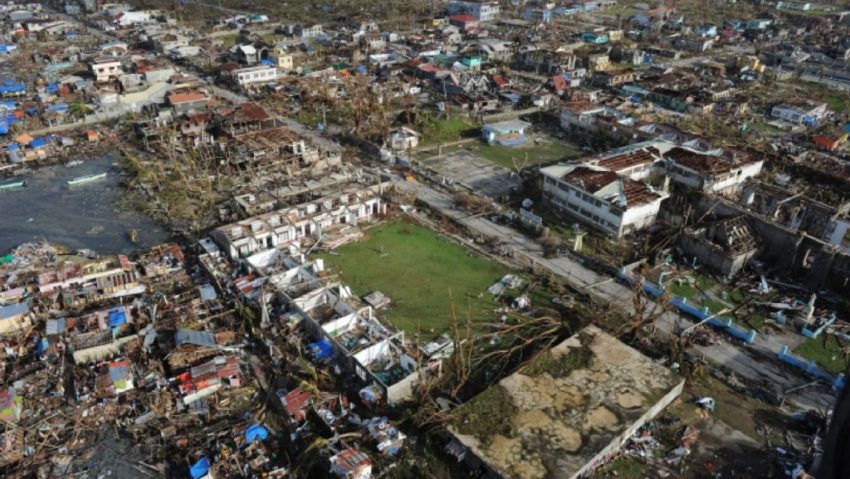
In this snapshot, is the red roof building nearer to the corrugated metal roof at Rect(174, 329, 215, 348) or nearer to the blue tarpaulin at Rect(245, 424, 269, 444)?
the corrugated metal roof at Rect(174, 329, 215, 348)

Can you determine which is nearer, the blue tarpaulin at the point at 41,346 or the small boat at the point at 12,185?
the blue tarpaulin at the point at 41,346

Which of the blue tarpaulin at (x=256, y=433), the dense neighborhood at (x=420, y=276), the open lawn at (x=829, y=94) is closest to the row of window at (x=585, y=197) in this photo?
the dense neighborhood at (x=420, y=276)

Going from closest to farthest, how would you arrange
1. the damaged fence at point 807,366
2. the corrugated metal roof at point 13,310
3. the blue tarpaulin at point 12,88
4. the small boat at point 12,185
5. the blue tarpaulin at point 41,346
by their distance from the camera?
1. the damaged fence at point 807,366
2. the blue tarpaulin at point 41,346
3. the corrugated metal roof at point 13,310
4. the small boat at point 12,185
5. the blue tarpaulin at point 12,88

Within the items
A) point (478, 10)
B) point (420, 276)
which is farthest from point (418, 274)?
point (478, 10)

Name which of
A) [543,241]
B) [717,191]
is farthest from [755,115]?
[543,241]

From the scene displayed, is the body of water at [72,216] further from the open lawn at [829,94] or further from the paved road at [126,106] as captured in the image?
the open lawn at [829,94]

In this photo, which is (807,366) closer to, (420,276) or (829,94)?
(420,276)

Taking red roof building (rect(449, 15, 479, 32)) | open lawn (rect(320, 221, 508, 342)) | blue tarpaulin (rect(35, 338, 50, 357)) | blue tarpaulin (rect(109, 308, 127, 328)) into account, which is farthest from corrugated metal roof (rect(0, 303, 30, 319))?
red roof building (rect(449, 15, 479, 32))
